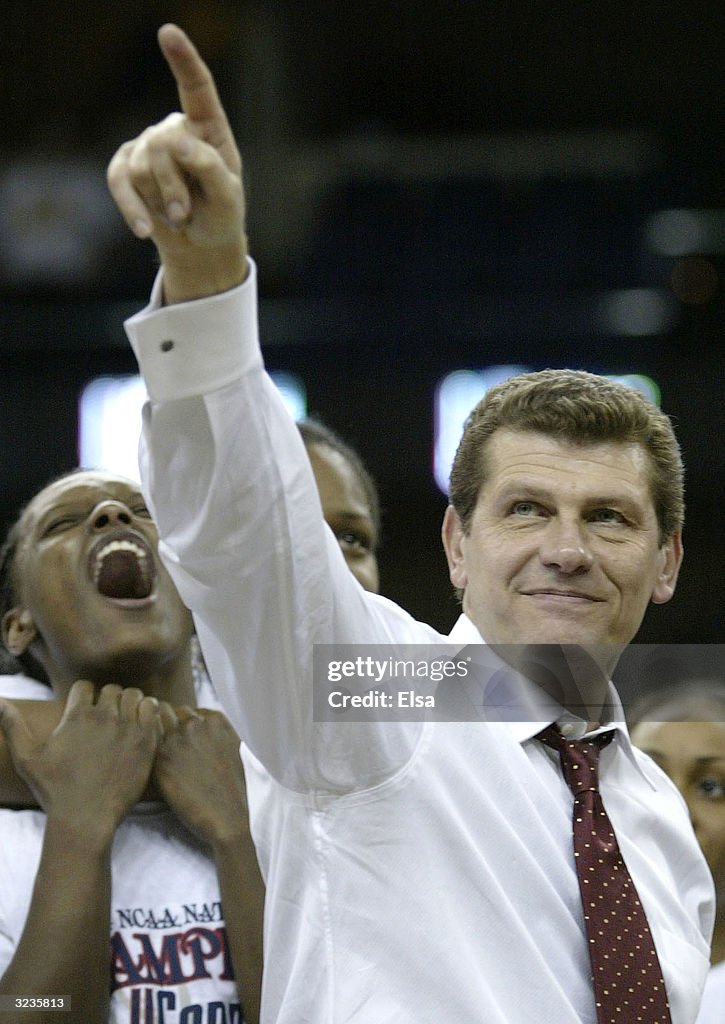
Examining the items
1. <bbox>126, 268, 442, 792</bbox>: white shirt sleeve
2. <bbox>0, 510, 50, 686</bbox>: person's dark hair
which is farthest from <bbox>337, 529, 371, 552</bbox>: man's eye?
<bbox>126, 268, 442, 792</bbox>: white shirt sleeve

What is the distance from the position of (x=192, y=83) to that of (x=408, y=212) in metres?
3.79

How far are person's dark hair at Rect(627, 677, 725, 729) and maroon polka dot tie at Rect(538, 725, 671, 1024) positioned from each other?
52 centimetres

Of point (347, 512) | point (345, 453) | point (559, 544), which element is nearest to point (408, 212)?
point (345, 453)

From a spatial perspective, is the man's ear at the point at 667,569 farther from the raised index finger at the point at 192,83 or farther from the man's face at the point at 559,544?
the raised index finger at the point at 192,83

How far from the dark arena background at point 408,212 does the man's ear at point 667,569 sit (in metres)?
1.52

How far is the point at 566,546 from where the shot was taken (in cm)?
106

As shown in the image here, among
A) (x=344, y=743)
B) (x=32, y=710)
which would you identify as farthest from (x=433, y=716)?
(x=32, y=710)

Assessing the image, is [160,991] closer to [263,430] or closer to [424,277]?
[263,430]

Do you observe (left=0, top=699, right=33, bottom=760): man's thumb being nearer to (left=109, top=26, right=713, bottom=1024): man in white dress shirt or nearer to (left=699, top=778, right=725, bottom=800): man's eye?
(left=109, top=26, right=713, bottom=1024): man in white dress shirt

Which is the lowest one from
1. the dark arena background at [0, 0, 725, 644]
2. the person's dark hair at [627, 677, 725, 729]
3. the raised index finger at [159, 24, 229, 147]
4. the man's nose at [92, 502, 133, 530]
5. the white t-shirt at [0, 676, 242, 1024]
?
the white t-shirt at [0, 676, 242, 1024]

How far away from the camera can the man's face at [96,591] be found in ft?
4.25

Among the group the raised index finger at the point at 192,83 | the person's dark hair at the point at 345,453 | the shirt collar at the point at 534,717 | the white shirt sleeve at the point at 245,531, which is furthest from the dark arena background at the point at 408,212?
the raised index finger at the point at 192,83

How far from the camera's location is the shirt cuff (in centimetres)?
75

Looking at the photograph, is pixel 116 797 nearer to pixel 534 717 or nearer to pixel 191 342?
pixel 534 717
